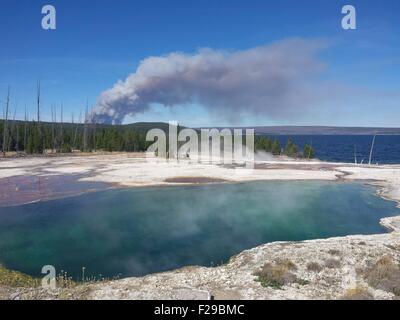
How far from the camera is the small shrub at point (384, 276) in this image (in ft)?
47.5

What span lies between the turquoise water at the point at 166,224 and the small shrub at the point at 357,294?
7315mm

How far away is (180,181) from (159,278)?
31.1 metres

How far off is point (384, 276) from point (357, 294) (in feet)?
7.01

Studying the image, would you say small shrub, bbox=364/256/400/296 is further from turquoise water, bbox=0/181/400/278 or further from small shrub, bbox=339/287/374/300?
turquoise water, bbox=0/181/400/278

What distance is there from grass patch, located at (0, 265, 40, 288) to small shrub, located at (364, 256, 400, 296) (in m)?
13.6

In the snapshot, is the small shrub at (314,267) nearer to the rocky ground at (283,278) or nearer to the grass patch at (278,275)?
the rocky ground at (283,278)

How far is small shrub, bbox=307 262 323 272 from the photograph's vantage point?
16.2 m

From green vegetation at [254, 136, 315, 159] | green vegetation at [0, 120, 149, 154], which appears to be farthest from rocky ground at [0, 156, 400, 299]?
green vegetation at [0, 120, 149, 154]

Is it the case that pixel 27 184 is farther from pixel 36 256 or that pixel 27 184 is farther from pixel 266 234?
pixel 266 234

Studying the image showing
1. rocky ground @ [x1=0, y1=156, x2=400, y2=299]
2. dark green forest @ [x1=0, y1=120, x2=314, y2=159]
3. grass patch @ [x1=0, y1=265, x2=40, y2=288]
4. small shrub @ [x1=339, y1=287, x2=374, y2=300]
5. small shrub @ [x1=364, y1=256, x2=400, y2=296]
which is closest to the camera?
small shrub @ [x1=339, y1=287, x2=374, y2=300]

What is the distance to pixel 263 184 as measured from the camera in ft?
152

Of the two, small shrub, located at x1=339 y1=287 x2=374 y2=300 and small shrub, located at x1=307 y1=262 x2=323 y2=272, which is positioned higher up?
small shrub, located at x1=307 y1=262 x2=323 y2=272

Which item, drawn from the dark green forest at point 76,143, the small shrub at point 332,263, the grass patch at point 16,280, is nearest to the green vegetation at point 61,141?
the dark green forest at point 76,143

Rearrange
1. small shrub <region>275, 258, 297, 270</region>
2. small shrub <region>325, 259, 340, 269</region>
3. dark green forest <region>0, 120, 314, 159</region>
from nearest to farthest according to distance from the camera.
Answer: small shrub <region>275, 258, 297, 270</region> < small shrub <region>325, 259, 340, 269</region> < dark green forest <region>0, 120, 314, 159</region>
